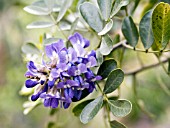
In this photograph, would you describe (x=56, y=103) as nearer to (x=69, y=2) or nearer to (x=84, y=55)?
(x=84, y=55)

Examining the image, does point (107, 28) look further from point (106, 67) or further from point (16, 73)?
point (16, 73)

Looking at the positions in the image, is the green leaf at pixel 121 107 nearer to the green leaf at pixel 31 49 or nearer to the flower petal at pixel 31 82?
the flower petal at pixel 31 82

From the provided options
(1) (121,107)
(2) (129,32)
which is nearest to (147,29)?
(2) (129,32)

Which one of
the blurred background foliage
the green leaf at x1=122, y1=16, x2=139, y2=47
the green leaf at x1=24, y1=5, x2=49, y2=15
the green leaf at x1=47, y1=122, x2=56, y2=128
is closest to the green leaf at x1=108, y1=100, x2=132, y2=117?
the green leaf at x1=122, y1=16, x2=139, y2=47

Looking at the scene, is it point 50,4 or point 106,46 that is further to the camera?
point 50,4

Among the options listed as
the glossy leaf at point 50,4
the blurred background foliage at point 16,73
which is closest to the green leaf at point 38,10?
the glossy leaf at point 50,4
